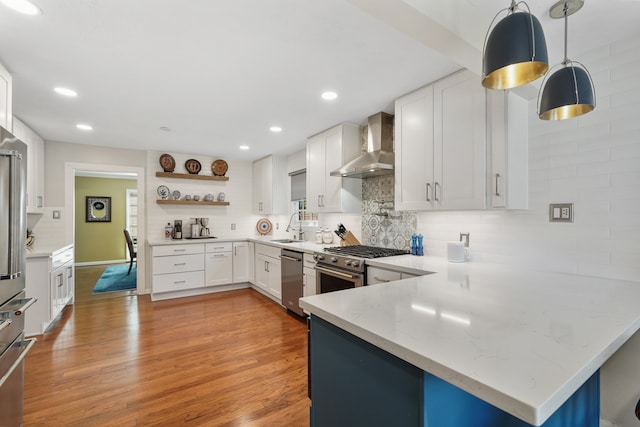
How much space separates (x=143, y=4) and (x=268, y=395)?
8.13ft

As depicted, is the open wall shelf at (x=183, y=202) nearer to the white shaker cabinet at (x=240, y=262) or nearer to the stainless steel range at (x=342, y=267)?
the white shaker cabinet at (x=240, y=262)

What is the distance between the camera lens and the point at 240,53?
1945 mm

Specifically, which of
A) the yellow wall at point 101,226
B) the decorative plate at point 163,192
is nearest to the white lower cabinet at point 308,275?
the decorative plate at point 163,192

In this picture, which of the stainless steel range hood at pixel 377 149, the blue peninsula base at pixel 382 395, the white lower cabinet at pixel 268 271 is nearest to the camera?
the blue peninsula base at pixel 382 395

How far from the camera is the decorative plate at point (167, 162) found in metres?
4.86

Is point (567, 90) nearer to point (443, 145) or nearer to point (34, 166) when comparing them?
point (443, 145)

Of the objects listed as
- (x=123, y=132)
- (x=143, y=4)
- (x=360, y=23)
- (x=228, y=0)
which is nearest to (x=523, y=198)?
(x=360, y=23)

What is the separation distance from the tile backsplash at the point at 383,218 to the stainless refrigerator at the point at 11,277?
112 inches

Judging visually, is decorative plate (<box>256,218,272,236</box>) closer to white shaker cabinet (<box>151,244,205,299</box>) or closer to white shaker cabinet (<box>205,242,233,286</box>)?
white shaker cabinet (<box>205,242,233,286</box>)

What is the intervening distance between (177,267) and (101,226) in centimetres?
458

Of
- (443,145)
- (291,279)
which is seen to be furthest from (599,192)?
(291,279)

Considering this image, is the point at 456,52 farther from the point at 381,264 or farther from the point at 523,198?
the point at 381,264

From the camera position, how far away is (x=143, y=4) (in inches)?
59.1

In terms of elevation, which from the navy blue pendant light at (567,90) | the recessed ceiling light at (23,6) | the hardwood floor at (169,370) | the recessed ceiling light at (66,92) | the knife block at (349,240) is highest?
the recessed ceiling light at (23,6)
